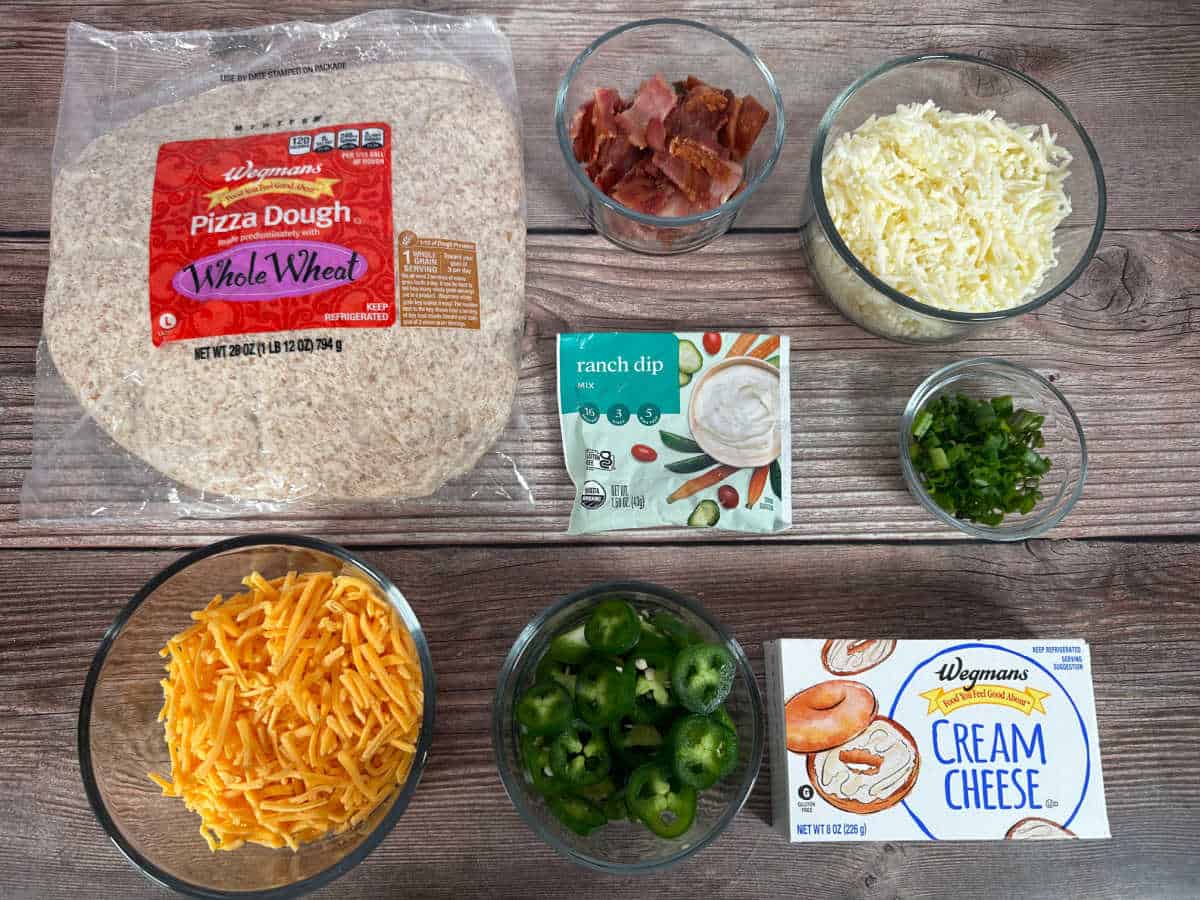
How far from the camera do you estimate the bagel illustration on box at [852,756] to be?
3.35 feet

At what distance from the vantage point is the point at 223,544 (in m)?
1.03

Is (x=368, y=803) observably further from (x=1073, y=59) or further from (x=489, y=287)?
(x=1073, y=59)

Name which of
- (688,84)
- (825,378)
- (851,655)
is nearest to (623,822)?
(851,655)

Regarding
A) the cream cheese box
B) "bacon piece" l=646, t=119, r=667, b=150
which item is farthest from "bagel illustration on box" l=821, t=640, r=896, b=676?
"bacon piece" l=646, t=119, r=667, b=150

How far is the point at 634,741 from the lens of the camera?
0.98 meters

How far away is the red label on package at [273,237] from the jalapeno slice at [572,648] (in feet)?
1.63

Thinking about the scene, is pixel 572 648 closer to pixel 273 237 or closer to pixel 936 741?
pixel 936 741

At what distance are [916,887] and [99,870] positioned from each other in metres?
1.16

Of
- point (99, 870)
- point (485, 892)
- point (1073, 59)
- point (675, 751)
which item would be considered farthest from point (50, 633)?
point (1073, 59)

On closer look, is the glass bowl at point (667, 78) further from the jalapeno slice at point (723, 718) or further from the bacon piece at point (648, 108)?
the jalapeno slice at point (723, 718)

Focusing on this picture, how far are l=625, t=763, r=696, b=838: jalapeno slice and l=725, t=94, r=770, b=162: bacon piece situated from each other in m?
0.90

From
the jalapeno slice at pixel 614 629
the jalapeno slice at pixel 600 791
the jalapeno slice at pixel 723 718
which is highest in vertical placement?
the jalapeno slice at pixel 614 629

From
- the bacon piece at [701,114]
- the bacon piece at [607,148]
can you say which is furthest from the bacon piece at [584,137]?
the bacon piece at [701,114]

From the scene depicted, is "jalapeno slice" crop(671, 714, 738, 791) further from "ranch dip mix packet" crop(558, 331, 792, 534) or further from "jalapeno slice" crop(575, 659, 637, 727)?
"ranch dip mix packet" crop(558, 331, 792, 534)
